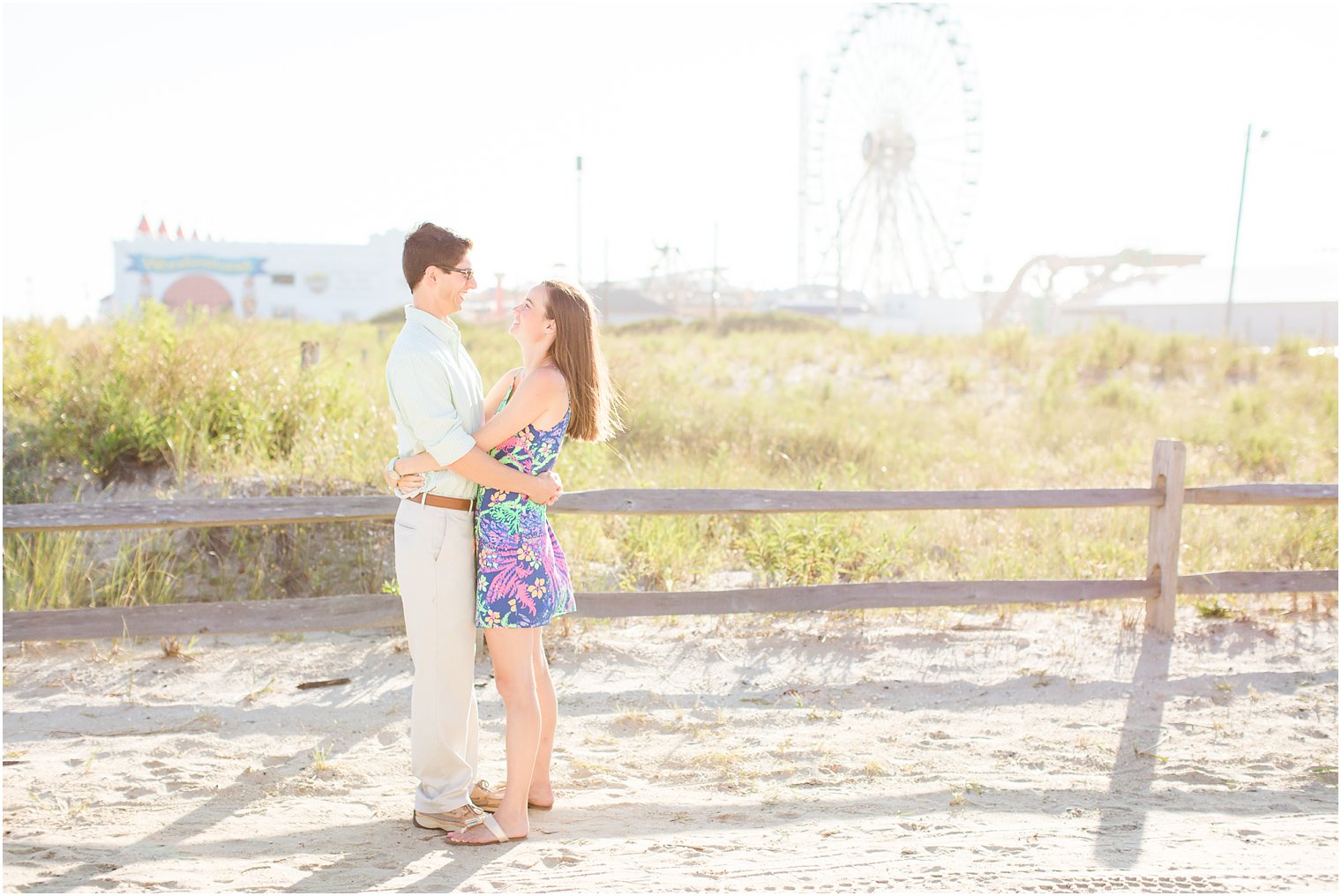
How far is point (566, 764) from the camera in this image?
3.97m

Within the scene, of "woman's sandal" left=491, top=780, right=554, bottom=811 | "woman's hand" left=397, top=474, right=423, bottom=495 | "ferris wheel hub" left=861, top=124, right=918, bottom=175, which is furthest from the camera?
"ferris wheel hub" left=861, top=124, right=918, bottom=175

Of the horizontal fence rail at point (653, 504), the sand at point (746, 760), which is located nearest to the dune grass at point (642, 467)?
the sand at point (746, 760)

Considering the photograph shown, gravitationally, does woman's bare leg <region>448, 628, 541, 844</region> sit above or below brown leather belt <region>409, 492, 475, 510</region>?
below

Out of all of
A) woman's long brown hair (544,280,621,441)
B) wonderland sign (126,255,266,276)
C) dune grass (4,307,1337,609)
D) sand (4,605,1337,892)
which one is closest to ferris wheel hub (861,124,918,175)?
dune grass (4,307,1337,609)

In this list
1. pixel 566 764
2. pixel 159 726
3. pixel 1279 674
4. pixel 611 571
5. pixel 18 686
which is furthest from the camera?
pixel 611 571

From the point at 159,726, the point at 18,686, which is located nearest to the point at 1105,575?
the point at 159,726

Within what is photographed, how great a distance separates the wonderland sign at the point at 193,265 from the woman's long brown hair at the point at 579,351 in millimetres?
51385

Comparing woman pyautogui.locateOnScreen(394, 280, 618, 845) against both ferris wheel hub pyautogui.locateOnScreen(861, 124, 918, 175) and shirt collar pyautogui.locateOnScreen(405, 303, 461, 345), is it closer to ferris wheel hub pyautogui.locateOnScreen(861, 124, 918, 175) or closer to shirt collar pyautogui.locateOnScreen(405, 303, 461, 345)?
shirt collar pyautogui.locateOnScreen(405, 303, 461, 345)

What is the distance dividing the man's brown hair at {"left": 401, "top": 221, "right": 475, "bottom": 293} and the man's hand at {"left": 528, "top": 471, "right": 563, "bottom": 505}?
26.1 inches

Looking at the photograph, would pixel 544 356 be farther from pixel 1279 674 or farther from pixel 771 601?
pixel 1279 674

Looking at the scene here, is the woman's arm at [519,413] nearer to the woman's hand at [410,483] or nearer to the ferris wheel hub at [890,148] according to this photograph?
the woman's hand at [410,483]

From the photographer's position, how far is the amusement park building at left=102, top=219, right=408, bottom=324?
48.8 meters

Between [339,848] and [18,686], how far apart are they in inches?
95.8

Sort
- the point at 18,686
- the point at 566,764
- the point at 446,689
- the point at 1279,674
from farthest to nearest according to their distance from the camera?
the point at 1279,674 < the point at 18,686 < the point at 566,764 < the point at 446,689
